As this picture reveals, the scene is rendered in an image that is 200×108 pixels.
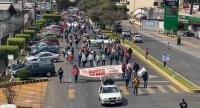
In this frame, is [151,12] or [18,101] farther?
[151,12]

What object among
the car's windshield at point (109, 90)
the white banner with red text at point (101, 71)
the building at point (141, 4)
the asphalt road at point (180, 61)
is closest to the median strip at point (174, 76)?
the asphalt road at point (180, 61)

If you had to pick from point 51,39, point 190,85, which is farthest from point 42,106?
point 51,39

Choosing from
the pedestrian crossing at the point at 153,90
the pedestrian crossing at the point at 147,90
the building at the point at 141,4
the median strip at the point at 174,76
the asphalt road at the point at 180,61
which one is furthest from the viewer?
the building at the point at 141,4

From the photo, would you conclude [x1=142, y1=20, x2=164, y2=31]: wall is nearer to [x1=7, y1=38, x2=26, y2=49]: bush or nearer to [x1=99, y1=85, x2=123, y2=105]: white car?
[x1=7, y1=38, x2=26, y2=49]: bush

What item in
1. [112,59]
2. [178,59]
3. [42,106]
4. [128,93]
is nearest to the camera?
[42,106]

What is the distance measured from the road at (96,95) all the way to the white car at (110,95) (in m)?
0.44

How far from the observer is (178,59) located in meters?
66.9

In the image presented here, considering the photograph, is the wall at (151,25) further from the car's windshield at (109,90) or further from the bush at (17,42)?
the car's windshield at (109,90)

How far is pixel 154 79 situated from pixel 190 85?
4680mm

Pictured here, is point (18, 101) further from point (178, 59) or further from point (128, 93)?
point (178, 59)

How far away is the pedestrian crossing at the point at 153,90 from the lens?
140 ft

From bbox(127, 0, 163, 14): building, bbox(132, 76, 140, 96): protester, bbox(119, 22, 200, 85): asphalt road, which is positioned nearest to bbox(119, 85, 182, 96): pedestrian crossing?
bbox(132, 76, 140, 96): protester

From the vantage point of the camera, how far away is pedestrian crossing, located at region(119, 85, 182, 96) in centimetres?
4281

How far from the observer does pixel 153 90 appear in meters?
44.0
